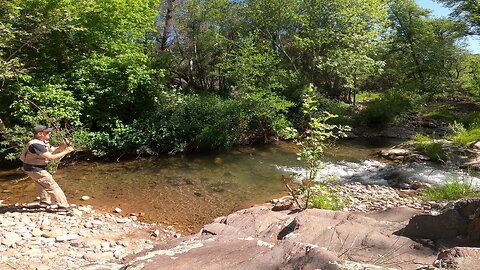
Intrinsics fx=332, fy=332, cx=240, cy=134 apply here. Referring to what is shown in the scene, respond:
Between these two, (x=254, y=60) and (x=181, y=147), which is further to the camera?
(x=254, y=60)

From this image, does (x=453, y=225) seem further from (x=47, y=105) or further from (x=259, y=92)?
(x=259, y=92)

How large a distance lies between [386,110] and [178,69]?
16052 mm

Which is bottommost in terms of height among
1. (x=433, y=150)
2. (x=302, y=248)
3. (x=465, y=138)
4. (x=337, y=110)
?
(x=433, y=150)

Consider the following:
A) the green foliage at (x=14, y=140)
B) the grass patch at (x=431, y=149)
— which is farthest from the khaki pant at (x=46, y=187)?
the grass patch at (x=431, y=149)

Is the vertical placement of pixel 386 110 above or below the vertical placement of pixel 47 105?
below

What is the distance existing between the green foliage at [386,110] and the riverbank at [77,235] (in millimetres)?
14485

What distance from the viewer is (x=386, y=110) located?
2194 centimetres

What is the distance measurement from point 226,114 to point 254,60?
4017 millimetres

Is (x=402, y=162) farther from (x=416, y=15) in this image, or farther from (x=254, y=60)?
(x=416, y=15)

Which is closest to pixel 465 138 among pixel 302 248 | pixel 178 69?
pixel 302 248

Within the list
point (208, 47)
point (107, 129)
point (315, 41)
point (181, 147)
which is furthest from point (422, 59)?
point (107, 129)

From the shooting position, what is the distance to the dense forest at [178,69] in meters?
12.4

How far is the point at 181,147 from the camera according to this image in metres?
14.5

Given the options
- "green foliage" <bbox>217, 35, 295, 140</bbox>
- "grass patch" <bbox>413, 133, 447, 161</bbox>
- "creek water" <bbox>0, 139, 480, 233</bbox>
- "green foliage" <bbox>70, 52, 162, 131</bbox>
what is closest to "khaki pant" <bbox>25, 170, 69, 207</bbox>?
"creek water" <bbox>0, 139, 480, 233</bbox>
